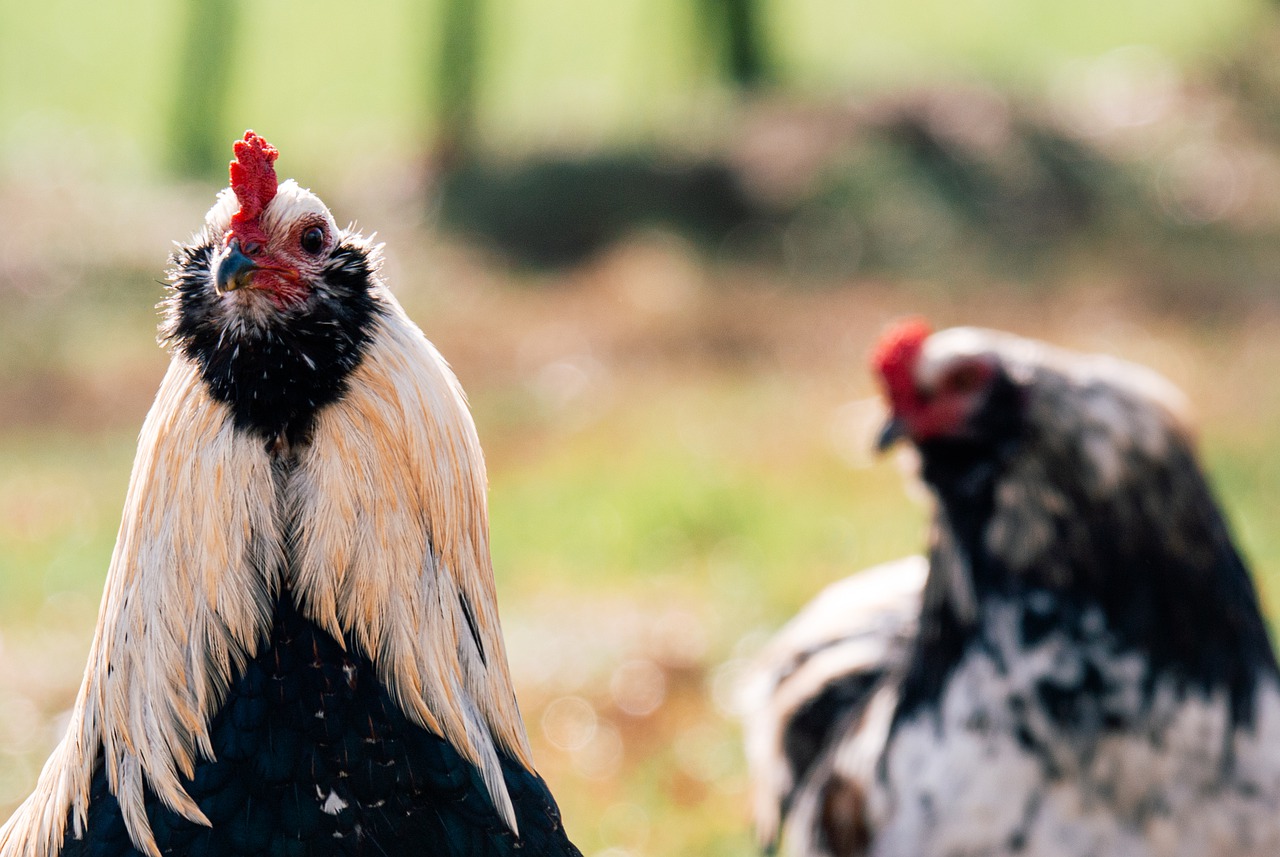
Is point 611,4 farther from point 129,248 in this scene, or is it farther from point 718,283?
point 129,248

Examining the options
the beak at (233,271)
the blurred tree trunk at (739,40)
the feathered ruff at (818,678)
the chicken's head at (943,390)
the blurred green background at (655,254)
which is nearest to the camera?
the beak at (233,271)

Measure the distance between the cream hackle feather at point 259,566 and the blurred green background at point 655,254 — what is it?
2.71 m

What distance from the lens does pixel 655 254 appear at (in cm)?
1220

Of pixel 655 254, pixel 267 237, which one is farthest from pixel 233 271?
pixel 655 254

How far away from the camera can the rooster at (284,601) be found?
2.11 m

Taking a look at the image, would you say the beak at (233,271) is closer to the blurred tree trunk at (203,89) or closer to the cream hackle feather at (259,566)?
the cream hackle feather at (259,566)

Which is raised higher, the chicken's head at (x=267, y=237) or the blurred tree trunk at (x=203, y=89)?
the blurred tree trunk at (x=203, y=89)

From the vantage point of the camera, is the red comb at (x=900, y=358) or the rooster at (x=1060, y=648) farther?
the red comb at (x=900, y=358)

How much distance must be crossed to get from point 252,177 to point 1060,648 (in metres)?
2.11

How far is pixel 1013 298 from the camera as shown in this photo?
37.8ft

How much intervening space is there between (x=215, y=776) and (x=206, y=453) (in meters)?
0.49

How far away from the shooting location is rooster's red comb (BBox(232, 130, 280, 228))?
2.25 metres

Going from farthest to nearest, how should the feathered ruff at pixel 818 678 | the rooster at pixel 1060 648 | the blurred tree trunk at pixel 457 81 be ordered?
the blurred tree trunk at pixel 457 81
the feathered ruff at pixel 818 678
the rooster at pixel 1060 648

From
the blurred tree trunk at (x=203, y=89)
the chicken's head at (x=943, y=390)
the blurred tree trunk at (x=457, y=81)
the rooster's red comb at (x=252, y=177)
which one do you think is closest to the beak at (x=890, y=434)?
the chicken's head at (x=943, y=390)
